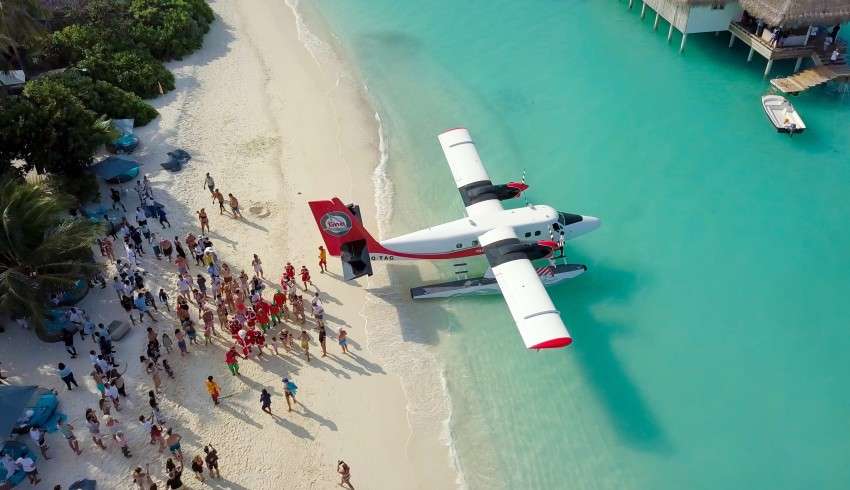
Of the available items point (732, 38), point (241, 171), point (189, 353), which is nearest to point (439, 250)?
point (189, 353)

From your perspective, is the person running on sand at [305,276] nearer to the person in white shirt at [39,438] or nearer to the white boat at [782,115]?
the person in white shirt at [39,438]

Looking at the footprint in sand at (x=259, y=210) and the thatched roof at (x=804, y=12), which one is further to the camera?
the thatched roof at (x=804, y=12)

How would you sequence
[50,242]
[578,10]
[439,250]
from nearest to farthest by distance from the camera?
[50,242] < [439,250] < [578,10]

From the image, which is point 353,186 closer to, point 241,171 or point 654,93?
point 241,171

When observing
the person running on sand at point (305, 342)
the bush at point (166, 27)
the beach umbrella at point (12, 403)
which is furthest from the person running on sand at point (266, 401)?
the bush at point (166, 27)

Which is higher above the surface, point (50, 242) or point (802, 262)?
point (50, 242)

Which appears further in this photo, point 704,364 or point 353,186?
point 353,186

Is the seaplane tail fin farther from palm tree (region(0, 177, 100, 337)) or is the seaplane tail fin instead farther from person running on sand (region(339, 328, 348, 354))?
palm tree (region(0, 177, 100, 337))
